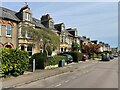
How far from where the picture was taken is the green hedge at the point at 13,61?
54.0 ft

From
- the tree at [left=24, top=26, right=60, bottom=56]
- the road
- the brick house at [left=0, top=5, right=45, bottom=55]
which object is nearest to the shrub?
the tree at [left=24, top=26, right=60, bottom=56]

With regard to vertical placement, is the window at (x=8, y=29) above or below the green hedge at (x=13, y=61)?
above

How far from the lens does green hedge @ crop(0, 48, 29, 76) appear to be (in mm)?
16469

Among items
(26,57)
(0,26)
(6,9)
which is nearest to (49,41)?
(0,26)

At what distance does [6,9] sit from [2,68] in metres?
20.0

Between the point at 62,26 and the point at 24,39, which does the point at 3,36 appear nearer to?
the point at 24,39

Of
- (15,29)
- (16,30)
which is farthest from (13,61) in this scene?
(16,30)

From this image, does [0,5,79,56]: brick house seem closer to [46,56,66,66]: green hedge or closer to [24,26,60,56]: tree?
[24,26,60,56]: tree

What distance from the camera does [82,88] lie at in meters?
12.1

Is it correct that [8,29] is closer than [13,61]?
No

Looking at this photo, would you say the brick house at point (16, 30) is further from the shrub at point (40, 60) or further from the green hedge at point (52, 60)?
the shrub at point (40, 60)

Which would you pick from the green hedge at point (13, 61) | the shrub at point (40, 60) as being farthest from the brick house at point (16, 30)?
the green hedge at point (13, 61)

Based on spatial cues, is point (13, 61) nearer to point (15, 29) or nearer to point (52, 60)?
point (52, 60)

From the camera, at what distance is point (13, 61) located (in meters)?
17.5
